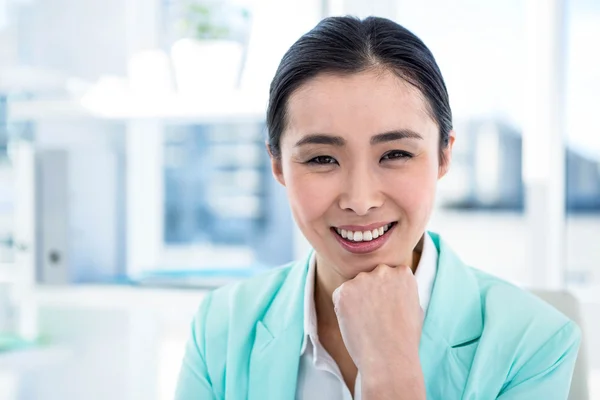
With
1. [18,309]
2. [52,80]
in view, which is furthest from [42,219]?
[52,80]

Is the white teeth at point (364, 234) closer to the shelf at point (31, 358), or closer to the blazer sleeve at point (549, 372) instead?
the blazer sleeve at point (549, 372)

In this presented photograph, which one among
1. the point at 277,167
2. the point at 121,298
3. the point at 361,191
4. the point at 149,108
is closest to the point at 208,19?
the point at 149,108

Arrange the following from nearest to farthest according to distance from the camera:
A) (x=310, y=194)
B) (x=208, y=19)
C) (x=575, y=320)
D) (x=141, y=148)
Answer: (x=310, y=194) → (x=575, y=320) → (x=208, y=19) → (x=141, y=148)

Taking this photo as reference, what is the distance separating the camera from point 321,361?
1181 millimetres

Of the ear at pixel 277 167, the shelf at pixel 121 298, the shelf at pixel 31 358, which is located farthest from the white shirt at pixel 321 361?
the shelf at pixel 31 358

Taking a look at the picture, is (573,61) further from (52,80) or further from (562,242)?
(52,80)

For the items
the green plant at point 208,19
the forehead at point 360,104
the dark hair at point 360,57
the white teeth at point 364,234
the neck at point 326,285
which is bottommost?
the neck at point 326,285

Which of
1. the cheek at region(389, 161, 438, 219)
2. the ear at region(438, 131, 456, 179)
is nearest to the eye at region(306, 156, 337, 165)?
the cheek at region(389, 161, 438, 219)

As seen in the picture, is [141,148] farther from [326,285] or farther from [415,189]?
[415,189]

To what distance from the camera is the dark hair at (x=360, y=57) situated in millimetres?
1067

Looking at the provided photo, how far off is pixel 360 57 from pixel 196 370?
0.63 meters

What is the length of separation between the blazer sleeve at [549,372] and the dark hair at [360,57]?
1.27 ft

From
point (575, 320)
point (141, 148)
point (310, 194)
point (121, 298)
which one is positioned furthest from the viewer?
point (141, 148)

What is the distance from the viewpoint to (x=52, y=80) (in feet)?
7.61
